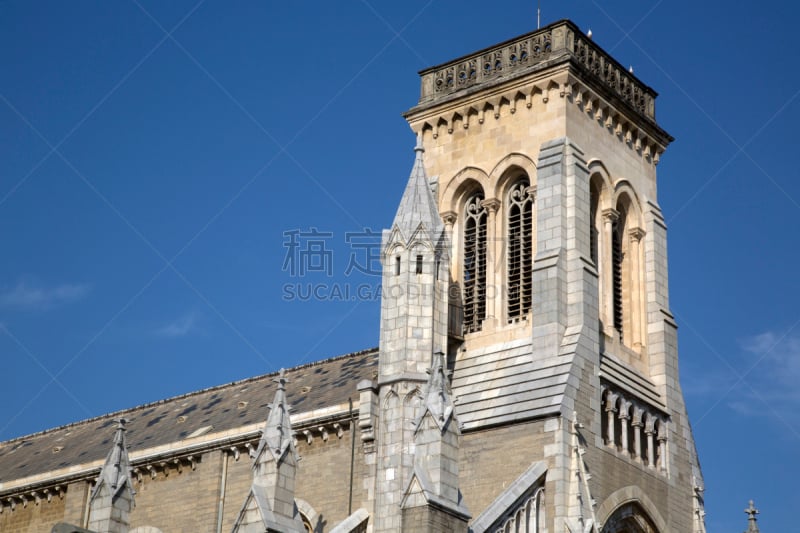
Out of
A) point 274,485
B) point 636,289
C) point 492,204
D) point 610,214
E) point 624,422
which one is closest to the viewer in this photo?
point 274,485

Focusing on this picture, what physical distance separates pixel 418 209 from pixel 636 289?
26.1 feet

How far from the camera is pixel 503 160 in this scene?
41.7 metres

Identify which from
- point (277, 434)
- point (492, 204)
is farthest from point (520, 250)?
point (277, 434)

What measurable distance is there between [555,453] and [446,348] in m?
4.90

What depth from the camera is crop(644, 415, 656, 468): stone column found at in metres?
39.8

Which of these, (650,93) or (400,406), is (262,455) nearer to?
(400,406)

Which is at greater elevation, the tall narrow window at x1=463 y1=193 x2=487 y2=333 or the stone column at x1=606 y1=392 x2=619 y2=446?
the tall narrow window at x1=463 y1=193 x2=487 y2=333

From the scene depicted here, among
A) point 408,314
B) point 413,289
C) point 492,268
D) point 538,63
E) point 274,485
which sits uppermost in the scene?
point 538,63

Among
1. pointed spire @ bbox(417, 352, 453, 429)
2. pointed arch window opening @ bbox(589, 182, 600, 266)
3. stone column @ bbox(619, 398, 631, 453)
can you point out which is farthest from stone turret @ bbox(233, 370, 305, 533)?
pointed arch window opening @ bbox(589, 182, 600, 266)

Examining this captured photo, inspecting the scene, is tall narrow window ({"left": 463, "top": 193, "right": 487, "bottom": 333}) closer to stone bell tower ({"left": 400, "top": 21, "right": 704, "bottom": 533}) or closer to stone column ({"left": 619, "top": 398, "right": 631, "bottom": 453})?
stone bell tower ({"left": 400, "top": 21, "right": 704, "bottom": 533})

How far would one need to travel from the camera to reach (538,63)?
1630 inches

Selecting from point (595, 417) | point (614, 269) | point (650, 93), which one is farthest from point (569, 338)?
point (650, 93)

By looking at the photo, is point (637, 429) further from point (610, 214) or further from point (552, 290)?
point (610, 214)

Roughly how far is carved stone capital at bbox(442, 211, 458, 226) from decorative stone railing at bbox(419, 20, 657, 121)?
3.69 meters
